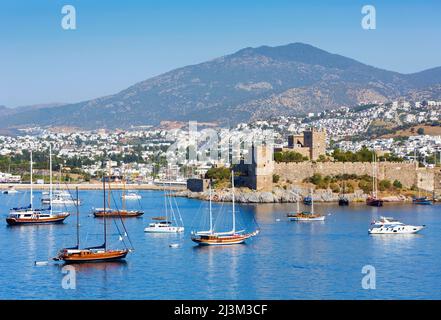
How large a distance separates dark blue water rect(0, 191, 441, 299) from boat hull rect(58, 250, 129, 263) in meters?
0.25

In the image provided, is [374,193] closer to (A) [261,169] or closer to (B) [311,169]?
(B) [311,169]

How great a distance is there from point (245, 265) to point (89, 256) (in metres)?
3.47

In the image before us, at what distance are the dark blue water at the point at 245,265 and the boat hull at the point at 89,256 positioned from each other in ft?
0.83

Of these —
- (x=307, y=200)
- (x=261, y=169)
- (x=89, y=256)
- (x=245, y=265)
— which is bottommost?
(x=245, y=265)

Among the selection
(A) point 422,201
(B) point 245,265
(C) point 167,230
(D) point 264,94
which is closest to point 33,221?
(C) point 167,230

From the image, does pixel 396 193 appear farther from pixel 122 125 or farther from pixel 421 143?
pixel 122 125

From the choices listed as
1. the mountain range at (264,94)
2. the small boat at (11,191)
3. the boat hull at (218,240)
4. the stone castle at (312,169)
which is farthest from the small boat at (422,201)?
the mountain range at (264,94)

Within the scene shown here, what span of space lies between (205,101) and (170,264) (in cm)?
16341

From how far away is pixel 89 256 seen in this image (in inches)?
801

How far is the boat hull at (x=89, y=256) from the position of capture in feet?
66.4

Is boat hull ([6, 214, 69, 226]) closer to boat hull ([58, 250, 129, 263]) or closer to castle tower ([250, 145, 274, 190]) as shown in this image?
boat hull ([58, 250, 129, 263])

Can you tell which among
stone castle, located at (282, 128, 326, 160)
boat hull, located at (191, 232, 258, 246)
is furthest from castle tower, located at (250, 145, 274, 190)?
boat hull, located at (191, 232, 258, 246)

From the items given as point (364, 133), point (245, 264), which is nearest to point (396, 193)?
point (245, 264)
